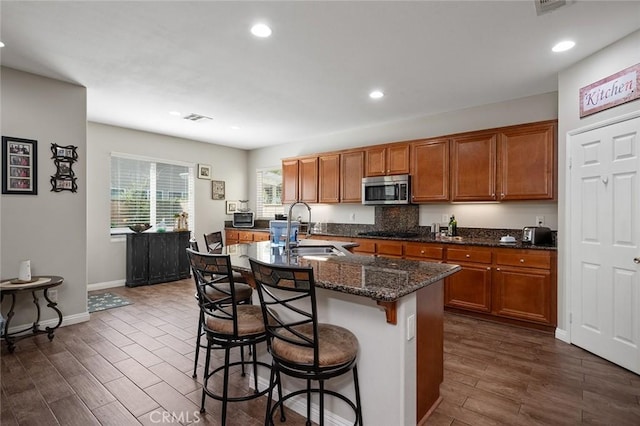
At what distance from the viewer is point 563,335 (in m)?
3.25

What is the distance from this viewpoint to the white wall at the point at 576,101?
2670mm

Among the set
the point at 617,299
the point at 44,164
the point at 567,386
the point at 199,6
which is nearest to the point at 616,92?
the point at 617,299

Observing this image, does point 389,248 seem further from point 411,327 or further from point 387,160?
point 411,327

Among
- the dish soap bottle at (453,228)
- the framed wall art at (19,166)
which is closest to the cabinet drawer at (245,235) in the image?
the framed wall art at (19,166)

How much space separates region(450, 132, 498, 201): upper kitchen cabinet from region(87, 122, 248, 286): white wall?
15.8 ft

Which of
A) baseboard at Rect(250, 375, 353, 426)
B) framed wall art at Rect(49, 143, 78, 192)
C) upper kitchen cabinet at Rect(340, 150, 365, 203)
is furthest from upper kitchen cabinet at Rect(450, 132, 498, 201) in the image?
framed wall art at Rect(49, 143, 78, 192)

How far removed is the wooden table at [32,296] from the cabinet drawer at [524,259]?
472 cm

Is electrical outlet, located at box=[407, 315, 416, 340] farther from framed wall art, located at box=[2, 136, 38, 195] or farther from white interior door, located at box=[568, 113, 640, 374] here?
framed wall art, located at box=[2, 136, 38, 195]

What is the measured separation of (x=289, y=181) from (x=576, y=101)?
→ 446 cm

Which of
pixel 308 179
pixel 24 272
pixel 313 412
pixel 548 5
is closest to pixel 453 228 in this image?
pixel 308 179

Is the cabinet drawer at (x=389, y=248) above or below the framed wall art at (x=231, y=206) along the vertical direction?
below

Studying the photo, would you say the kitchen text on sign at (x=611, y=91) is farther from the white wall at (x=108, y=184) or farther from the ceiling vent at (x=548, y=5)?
the white wall at (x=108, y=184)

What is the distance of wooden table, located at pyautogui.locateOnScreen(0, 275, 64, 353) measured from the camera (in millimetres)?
3016

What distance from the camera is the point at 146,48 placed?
2838 millimetres
